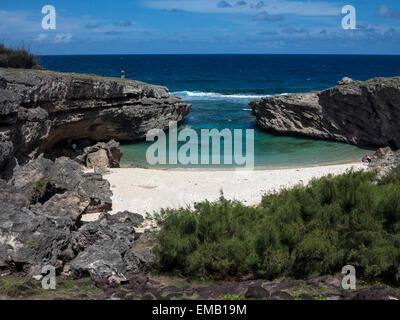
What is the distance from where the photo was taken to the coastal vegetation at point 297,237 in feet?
27.8

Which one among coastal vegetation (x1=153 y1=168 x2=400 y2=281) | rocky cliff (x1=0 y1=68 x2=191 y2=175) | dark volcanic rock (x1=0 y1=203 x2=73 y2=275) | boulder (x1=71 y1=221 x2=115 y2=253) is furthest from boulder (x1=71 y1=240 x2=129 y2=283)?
rocky cliff (x1=0 y1=68 x2=191 y2=175)

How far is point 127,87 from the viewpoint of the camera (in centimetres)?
2972

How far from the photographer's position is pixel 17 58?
104ft

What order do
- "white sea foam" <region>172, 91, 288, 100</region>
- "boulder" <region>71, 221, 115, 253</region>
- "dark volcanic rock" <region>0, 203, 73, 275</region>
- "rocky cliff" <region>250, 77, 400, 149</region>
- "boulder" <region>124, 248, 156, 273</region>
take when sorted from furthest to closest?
"white sea foam" <region>172, 91, 288, 100</region>
"rocky cliff" <region>250, 77, 400, 149</region>
"boulder" <region>71, 221, 115, 253</region>
"boulder" <region>124, 248, 156, 273</region>
"dark volcanic rock" <region>0, 203, 73, 275</region>

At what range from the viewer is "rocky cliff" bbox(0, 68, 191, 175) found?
17516mm

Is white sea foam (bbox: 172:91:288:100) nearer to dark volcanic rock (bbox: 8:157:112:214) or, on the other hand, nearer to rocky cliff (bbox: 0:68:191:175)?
rocky cliff (bbox: 0:68:191:175)

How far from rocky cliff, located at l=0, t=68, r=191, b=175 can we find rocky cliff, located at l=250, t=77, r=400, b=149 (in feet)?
29.5

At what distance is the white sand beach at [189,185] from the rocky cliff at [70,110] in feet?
14.6

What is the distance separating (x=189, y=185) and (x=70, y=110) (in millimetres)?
10866

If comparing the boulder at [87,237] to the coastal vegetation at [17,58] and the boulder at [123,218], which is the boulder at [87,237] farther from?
the coastal vegetation at [17,58]

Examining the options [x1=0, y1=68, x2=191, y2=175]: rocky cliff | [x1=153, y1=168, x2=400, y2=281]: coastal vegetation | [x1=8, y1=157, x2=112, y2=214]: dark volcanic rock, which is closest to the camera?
[x1=153, y1=168, x2=400, y2=281]: coastal vegetation

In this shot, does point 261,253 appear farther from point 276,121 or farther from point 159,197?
point 276,121

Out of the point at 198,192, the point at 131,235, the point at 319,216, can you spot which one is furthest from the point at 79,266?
the point at 198,192
